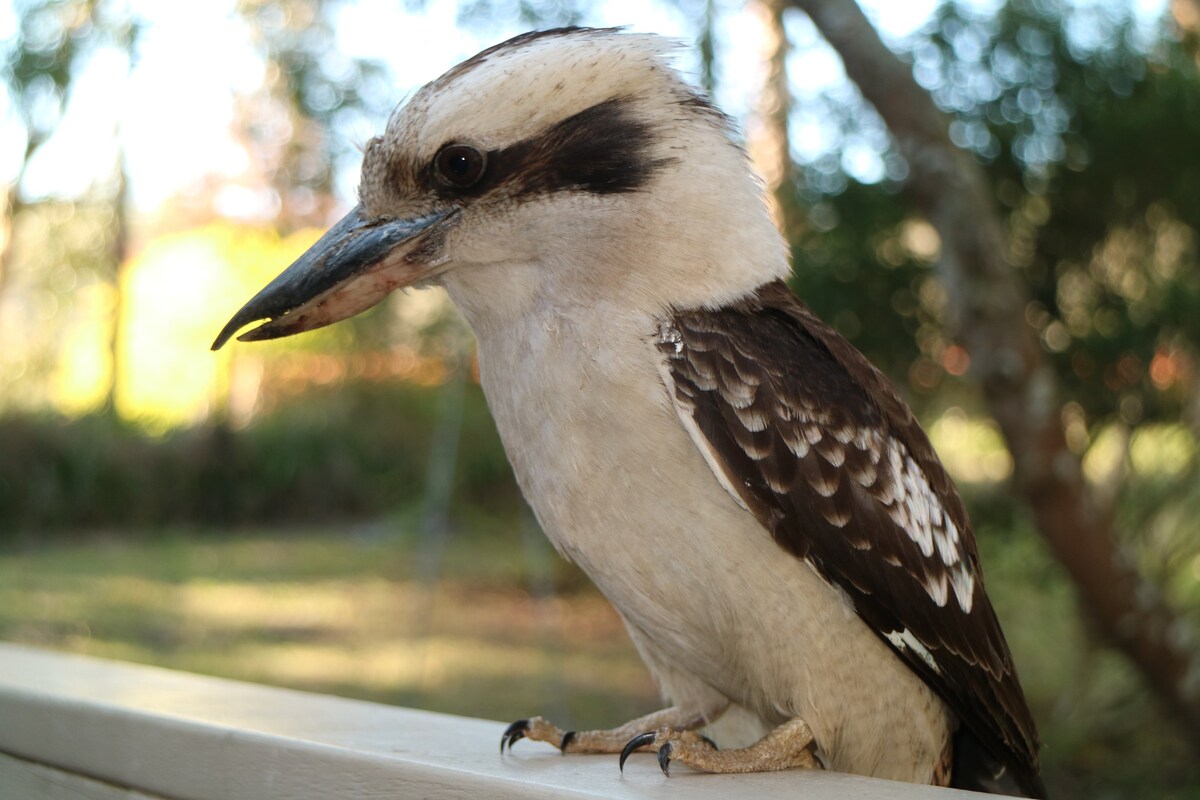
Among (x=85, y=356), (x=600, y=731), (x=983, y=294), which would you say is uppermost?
(x=983, y=294)

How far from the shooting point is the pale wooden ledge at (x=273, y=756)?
929 millimetres

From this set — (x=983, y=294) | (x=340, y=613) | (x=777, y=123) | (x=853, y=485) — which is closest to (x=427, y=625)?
(x=340, y=613)

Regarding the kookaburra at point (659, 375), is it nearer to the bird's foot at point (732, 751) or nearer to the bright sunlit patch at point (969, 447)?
the bird's foot at point (732, 751)

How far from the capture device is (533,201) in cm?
111

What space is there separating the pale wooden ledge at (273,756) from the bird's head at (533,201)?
1.21 ft

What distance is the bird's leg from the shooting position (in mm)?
1164

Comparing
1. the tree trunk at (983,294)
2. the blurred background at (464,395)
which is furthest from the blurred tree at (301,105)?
the tree trunk at (983,294)

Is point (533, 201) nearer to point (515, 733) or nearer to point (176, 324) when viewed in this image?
point (515, 733)

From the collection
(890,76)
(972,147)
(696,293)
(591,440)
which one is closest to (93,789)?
(591,440)

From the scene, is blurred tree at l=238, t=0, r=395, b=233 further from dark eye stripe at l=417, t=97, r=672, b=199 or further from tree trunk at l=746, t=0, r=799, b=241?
dark eye stripe at l=417, t=97, r=672, b=199

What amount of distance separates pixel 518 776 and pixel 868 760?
0.42m

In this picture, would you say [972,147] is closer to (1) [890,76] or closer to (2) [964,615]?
(1) [890,76]

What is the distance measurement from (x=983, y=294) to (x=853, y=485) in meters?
1.88

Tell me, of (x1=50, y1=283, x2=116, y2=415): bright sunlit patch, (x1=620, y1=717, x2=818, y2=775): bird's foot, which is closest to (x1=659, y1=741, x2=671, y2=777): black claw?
(x1=620, y1=717, x2=818, y2=775): bird's foot
